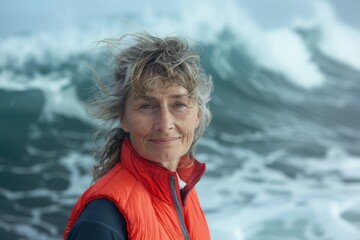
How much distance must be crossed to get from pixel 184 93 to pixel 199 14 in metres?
2.91

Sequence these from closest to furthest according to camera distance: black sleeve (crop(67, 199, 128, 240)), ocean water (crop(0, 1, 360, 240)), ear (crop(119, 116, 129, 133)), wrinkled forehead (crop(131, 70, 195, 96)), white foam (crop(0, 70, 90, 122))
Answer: black sleeve (crop(67, 199, 128, 240)) < wrinkled forehead (crop(131, 70, 195, 96)) < ear (crop(119, 116, 129, 133)) < ocean water (crop(0, 1, 360, 240)) < white foam (crop(0, 70, 90, 122))

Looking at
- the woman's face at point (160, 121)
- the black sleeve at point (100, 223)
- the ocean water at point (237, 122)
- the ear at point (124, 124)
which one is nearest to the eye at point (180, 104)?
the woman's face at point (160, 121)

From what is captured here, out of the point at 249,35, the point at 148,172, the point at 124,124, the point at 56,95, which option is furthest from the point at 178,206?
the point at 249,35

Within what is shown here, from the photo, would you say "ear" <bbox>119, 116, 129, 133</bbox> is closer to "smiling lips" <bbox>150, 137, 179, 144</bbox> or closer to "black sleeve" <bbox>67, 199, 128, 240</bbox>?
"smiling lips" <bbox>150, 137, 179, 144</bbox>

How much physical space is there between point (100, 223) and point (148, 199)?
17 cm

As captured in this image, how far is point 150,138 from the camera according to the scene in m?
1.28

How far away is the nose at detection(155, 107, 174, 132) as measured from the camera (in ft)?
4.11

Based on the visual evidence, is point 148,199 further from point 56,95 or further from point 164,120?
point 56,95

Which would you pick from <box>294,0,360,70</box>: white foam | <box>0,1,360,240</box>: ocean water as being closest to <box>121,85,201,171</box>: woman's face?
<box>0,1,360,240</box>: ocean water

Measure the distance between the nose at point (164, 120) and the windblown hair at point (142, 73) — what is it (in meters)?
0.07

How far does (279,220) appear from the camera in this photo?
11.0 ft

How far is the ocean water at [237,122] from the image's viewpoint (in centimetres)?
322

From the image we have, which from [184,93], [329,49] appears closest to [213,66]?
[329,49]

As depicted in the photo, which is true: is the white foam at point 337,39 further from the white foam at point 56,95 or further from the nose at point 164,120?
the nose at point 164,120
